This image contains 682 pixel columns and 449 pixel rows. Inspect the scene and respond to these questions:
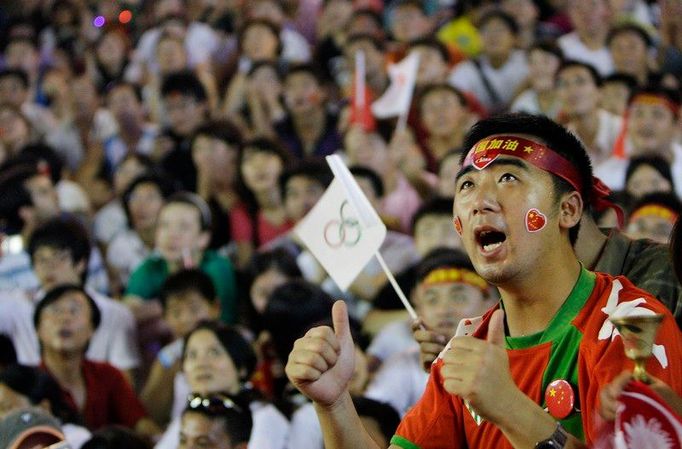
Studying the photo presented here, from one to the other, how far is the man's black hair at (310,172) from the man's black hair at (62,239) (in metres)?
1.19

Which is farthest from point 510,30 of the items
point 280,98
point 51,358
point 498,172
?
point 498,172

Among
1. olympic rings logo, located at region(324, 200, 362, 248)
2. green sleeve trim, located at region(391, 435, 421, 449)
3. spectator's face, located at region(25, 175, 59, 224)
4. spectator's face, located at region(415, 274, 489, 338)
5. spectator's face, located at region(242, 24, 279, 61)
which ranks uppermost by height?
olympic rings logo, located at region(324, 200, 362, 248)

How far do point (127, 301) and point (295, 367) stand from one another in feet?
14.8

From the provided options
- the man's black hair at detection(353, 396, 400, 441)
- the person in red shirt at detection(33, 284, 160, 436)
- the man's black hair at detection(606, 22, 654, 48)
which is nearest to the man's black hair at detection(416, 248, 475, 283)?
the man's black hair at detection(353, 396, 400, 441)

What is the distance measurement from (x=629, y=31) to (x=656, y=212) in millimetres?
3123

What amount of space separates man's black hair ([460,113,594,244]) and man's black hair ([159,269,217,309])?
150 inches

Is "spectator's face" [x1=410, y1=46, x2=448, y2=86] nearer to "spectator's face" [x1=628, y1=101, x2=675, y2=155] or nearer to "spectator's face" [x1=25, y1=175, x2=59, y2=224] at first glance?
"spectator's face" [x1=628, y1=101, x2=675, y2=155]

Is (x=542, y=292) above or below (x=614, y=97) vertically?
above

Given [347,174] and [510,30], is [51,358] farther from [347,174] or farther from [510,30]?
[510,30]

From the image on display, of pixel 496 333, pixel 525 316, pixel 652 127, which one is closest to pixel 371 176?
pixel 652 127

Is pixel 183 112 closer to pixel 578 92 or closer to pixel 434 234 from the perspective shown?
pixel 578 92

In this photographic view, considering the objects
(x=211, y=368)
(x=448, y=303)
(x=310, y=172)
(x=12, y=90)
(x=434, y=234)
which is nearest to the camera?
(x=448, y=303)

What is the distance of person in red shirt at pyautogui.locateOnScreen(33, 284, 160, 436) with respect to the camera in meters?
6.57

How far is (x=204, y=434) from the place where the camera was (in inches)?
202
